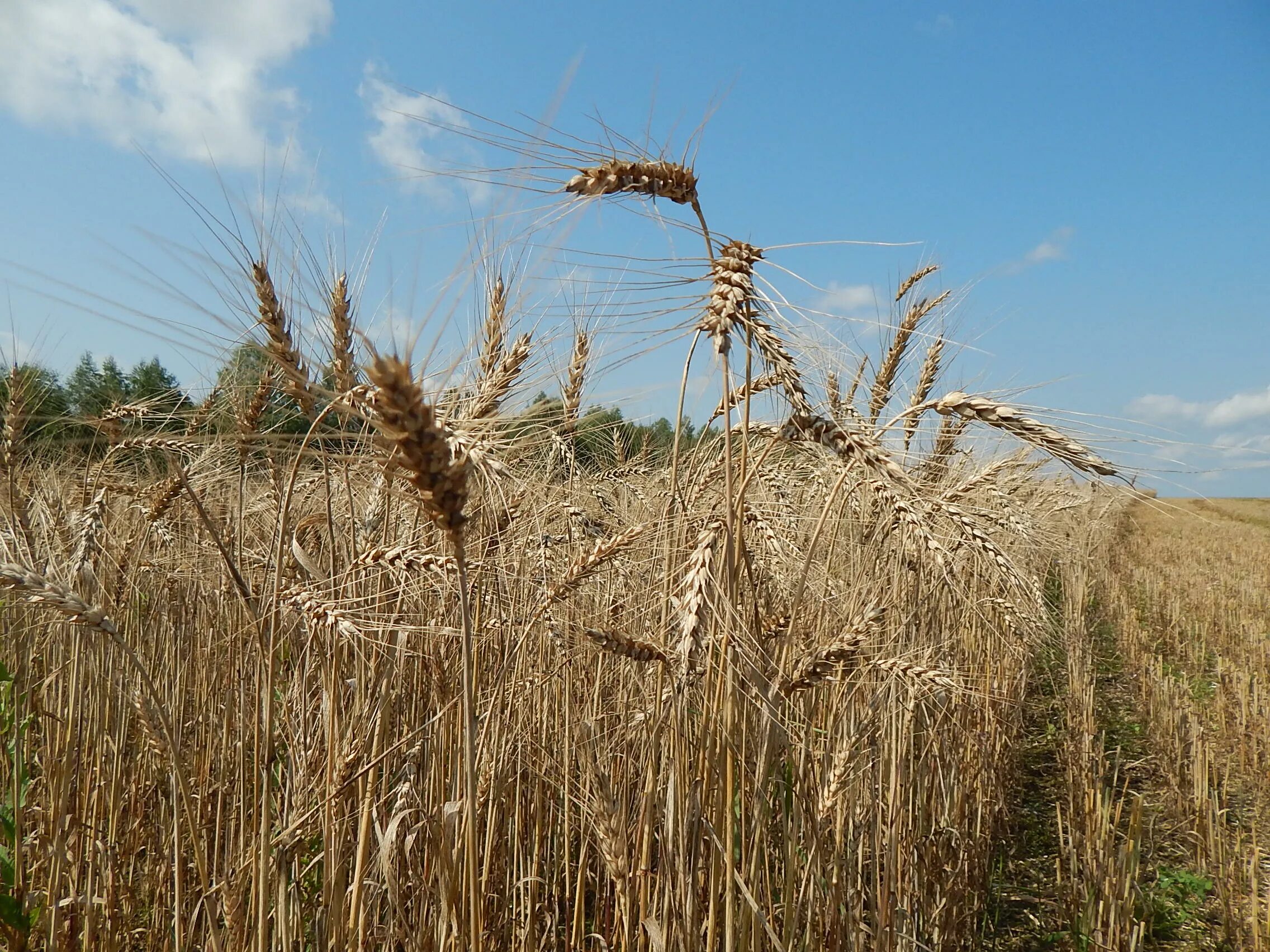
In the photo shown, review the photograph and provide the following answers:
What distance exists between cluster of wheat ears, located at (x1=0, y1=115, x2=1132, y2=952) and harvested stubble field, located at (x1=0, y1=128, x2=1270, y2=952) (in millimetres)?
16

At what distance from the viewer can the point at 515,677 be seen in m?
1.99

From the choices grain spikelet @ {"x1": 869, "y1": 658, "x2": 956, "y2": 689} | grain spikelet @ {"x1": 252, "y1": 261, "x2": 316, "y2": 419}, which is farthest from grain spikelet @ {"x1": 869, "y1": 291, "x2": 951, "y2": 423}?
grain spikelet @ {"x1": 252, "y1": 261, "x2": 316, "y2": 419}

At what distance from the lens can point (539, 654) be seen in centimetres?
251

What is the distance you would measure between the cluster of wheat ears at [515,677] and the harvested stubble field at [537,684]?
2 centimetres

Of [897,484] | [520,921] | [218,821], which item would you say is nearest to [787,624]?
[897,484]

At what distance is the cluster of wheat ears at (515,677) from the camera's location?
4.58 feet

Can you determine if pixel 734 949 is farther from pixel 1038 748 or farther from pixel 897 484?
pixel 1038 748

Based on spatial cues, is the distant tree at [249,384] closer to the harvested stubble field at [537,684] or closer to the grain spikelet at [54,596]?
the harvested stubble field at [537,684]

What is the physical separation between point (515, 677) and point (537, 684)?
6 centimetres

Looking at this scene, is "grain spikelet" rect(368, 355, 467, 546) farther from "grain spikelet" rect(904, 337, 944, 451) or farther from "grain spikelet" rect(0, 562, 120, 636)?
"grain spikelet" rect(904, 337, 944, 451)

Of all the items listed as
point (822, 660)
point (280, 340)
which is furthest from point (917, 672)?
point (280, 340)

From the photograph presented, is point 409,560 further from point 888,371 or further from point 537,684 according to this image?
point 888,371

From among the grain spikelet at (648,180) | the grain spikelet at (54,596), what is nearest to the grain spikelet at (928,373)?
the grain spikelet at (648,180)

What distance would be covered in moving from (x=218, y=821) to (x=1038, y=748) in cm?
506
